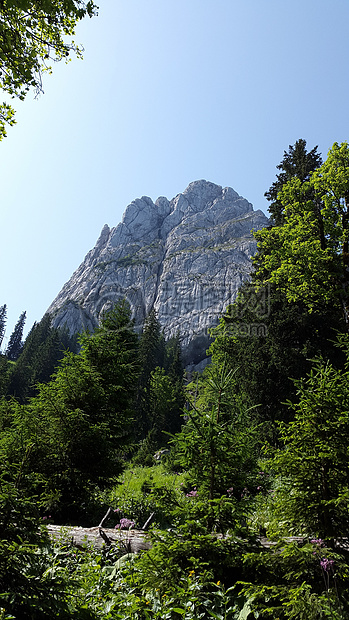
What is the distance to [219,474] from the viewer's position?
200 inches

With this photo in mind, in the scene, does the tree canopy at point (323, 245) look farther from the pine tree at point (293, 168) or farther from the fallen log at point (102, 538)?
the fallen log at point (102, 538)

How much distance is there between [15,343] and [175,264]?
76.8 metres

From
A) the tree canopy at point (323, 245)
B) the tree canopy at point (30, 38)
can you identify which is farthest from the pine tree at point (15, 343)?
the tree canopy at point (30, 38)

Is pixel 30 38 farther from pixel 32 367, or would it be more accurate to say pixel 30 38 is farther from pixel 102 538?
pixel 32 367

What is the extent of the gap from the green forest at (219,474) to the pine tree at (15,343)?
8671cm

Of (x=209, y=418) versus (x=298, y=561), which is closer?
(x=298, y=561)

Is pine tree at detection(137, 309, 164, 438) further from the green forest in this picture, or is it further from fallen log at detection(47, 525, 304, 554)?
fallen log at detection(47, 525, 304, 554)

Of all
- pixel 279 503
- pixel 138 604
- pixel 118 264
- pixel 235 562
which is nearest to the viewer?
pixel 138 604

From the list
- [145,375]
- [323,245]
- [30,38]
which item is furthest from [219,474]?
[145,375]

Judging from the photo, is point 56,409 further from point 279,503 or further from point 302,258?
point 302,258

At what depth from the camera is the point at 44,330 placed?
79438mm

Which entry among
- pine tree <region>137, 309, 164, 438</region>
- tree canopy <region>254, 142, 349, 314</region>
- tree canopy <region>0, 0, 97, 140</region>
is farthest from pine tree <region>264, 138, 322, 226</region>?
pine tree <region>137, 309, 164, 438</region>

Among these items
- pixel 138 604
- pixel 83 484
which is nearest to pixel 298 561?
pixel 138 604

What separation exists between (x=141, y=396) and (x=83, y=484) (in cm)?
3831
